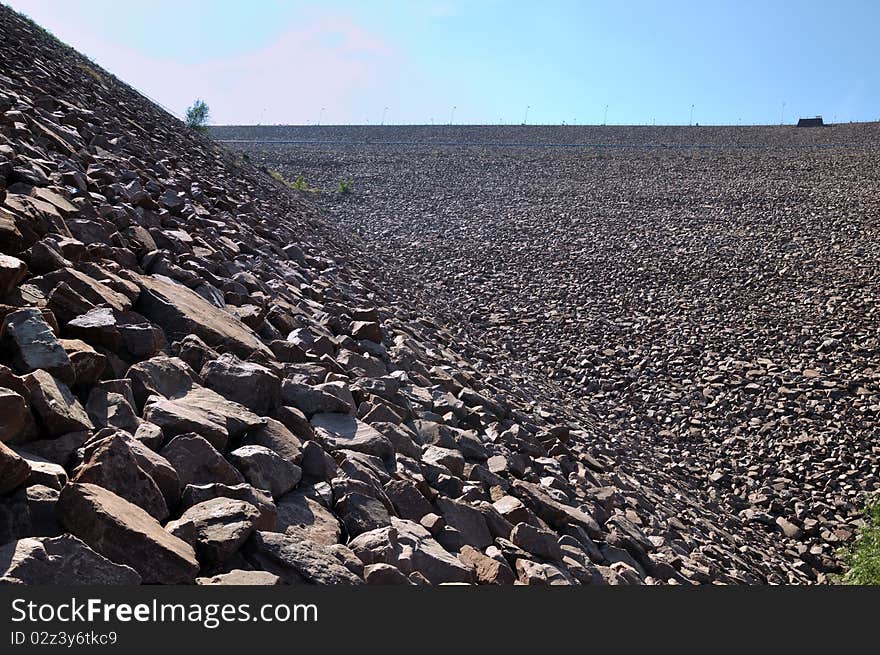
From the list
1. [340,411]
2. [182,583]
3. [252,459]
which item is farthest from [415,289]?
[182,583]

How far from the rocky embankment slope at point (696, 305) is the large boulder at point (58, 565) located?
202 inches

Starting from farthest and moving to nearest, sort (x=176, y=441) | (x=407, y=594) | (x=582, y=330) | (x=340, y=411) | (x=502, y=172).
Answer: (x=502, y=172), (x=582, y=330), (x=340, y=411), (x=176, y=441), (x=407, y=594)

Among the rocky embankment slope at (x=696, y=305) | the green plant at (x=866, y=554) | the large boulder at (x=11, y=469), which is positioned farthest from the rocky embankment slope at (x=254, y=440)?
the rocky embankment slope at (x=696, y=305)

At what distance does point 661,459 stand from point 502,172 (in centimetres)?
2253

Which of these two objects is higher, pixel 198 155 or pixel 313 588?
pixel 198 155

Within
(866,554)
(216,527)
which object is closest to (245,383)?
(216,527)

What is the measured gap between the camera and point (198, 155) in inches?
581

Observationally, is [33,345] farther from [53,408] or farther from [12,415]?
[12,415]

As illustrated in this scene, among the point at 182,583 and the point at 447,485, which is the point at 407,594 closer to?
the point at 182,583

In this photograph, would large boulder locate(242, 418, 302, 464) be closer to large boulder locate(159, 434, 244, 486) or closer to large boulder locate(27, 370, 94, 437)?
large boulder locate(159, 434, 244, 486)

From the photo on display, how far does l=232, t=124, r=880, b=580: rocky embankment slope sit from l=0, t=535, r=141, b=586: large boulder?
513 cm

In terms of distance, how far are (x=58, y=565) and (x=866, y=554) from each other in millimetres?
6323

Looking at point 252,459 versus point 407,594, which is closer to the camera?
point 407,594

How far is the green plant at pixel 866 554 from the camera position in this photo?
5.68 metres
